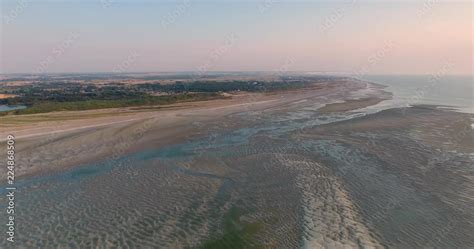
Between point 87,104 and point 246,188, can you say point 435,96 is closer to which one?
point 87,104

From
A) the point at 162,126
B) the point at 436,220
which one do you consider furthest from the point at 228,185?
the point at 162,126

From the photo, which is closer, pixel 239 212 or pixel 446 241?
pixel 446 241

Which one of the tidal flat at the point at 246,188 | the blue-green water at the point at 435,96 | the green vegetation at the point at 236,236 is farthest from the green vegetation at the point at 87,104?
the green vegetation at the point at 236,236

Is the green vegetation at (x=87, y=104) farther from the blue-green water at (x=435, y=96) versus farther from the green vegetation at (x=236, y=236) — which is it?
the green vegetation at (x=236, y=236)

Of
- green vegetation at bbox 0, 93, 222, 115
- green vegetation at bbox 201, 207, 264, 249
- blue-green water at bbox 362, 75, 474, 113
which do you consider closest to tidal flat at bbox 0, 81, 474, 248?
green vegetation at bbox 201, 207, 264, 249

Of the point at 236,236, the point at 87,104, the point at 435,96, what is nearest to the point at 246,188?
the point at 236,236

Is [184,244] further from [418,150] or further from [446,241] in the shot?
[418,150]

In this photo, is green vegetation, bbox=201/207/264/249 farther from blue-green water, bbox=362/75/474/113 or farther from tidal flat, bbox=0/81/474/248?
blue-green water, bbox=362/75/474/113
